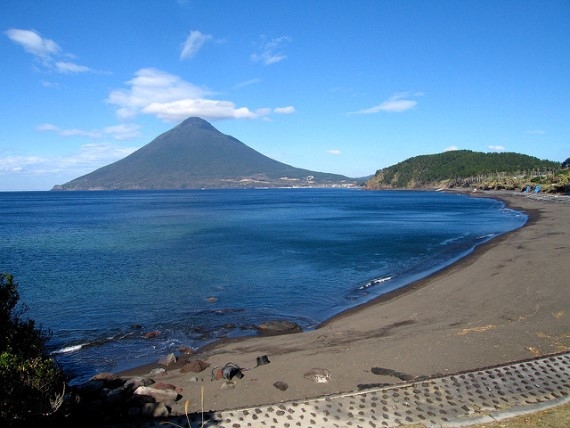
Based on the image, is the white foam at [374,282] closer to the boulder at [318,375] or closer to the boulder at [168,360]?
the boulder at [168,360]

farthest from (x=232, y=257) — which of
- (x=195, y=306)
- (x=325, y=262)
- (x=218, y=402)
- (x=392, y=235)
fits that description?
(x=218, y=402)

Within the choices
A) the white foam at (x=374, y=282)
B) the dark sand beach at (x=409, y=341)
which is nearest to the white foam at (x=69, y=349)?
the dark sand beach at (x=409, y=341)

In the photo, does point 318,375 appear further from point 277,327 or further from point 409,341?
point 277,327

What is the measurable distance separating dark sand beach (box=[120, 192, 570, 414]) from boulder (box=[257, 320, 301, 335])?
85cm

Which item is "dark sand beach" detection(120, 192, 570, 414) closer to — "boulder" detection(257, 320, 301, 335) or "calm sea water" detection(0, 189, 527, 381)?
"boulder" detection(257, 320, 301, 335)

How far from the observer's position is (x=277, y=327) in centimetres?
1438

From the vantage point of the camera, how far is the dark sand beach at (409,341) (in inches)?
336

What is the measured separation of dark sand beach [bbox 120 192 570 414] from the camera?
8.52 meters

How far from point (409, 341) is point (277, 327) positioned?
4.86m

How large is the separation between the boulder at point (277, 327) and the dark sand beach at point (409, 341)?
85 cm

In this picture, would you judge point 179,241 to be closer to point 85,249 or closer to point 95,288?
point 85,249

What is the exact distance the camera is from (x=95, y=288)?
2084 cm

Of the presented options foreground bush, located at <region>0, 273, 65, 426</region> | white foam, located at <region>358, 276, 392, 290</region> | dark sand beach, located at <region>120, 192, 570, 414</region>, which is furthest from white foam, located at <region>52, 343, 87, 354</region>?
white foam, located at <region>358, 276, 392, 290</region>

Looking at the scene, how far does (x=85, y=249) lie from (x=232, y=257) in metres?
12.9
